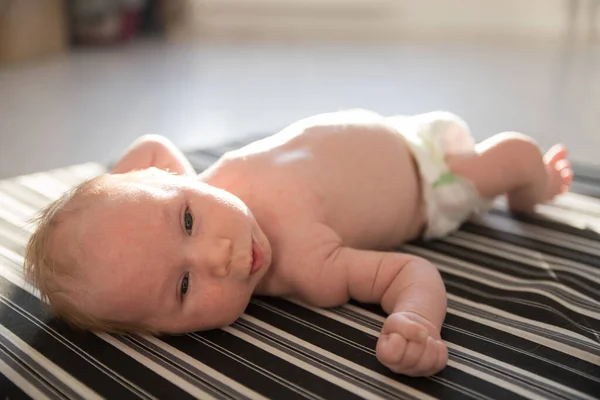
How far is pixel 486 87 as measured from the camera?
247cm

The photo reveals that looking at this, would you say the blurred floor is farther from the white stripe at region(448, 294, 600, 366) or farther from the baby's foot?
the white stripe at region(448, 294, 600, 366)

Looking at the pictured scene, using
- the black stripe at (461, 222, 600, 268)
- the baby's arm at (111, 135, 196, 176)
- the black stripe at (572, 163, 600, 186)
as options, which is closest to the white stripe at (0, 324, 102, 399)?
the baby's arm at (111, 135, 196, 176)

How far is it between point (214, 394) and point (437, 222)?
1.62 feet

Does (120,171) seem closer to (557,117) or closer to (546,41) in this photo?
(557,117)

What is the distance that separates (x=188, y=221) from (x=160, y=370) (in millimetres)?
166

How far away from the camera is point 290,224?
0.87 meters

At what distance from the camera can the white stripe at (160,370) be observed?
68cm

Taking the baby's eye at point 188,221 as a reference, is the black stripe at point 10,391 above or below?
below

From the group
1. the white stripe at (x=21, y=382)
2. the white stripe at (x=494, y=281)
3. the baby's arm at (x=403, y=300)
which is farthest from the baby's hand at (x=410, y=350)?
the white stripe at (x=21, y=382)

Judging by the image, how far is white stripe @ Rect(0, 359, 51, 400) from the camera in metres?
0.68

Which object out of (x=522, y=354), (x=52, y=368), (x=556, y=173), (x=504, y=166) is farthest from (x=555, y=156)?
(x=52, y=368)

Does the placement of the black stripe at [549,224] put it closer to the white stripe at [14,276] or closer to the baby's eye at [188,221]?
the baby's eye at [188,221]

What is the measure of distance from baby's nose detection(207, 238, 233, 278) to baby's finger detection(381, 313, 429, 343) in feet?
0.61

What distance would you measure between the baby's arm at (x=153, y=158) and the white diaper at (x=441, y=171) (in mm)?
342
